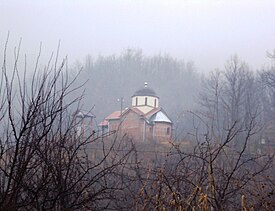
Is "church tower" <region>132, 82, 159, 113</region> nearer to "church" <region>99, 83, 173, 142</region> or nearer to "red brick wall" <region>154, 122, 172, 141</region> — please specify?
"church" <region>99, 83, 173, 142</region>

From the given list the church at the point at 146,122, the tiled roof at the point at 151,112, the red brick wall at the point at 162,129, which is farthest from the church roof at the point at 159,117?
the red brick wall at the point at 162,129

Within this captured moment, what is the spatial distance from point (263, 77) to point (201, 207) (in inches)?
1462

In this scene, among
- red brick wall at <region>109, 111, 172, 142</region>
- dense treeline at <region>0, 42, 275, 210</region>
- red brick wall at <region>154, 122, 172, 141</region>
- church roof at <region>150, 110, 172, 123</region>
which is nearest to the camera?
dense treeline at <region>0, 42, 275, 210</region>

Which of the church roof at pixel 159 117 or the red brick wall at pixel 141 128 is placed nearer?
the red brick wall at pixel 141 128

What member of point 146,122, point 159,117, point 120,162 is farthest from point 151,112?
point 120,162

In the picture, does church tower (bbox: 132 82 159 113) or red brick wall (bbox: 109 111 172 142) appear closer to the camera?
red brick wall (bbox: 109 111 172 142)

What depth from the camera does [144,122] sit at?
4591 cm

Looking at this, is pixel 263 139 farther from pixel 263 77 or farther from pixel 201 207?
pixel 201 207

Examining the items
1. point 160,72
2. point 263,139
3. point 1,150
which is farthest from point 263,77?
point 160,72

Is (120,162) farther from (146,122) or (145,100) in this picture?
(145,100)

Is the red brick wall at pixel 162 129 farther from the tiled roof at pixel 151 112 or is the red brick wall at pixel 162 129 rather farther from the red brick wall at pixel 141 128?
the tiled roof at pixel 151 112

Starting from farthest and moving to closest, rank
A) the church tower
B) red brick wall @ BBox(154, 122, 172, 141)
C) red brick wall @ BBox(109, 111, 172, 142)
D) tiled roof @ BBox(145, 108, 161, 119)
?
the church tower < tiled roof @ BBox(145, 108, 161, 119) < red brick wall @ BBox(154, 122, 172, 141) < red brick wall @ BBox(109, 111, 172, 142)

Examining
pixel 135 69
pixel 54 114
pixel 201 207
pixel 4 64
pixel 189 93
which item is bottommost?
pixel 201 207

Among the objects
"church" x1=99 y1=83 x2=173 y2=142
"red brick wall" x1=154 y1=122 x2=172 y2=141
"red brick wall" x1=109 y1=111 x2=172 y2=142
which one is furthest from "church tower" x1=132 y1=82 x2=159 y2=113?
"red brick wall" x1=154 y1=122 x2=172 y2=141
